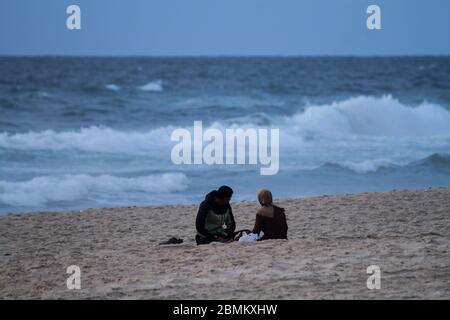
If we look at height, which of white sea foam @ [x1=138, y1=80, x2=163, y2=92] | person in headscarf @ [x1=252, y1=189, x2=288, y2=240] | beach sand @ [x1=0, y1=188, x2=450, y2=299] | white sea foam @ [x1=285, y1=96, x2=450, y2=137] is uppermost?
white sea foam @ [x1=138, y1=80, x2=163, y2=92]

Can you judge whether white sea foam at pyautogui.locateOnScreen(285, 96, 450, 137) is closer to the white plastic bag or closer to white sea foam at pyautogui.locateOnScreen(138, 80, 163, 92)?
white sea foam at pyautogui.locateOnScreen(138, 80, 163, 92)

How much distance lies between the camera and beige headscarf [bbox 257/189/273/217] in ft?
27.8

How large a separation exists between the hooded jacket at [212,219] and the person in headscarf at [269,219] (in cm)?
31

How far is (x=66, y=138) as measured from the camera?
69.1ft

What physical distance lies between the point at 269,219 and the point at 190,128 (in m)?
16.7

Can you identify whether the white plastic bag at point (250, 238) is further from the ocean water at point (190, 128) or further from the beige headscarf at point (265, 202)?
the ocean water at point (190, 128)

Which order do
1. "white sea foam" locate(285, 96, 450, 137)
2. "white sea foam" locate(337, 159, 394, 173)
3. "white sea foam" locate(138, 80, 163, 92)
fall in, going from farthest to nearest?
"white sea foam" locate(138, 80, 163, 92) → "white sea foam" locate(285, 96, 450, 137) → "white sea foam" locate(337, 159, 394, 173)

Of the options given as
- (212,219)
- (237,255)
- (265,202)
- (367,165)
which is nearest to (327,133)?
(367,165)

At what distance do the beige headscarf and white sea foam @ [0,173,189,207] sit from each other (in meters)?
5.85

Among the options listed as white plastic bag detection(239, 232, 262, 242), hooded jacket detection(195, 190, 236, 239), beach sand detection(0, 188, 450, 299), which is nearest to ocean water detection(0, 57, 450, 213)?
beach sand detection(0, 188, 450, 299)

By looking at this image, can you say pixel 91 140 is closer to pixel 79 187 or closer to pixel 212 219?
pixel 79 187

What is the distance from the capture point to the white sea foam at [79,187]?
1377 centimetres
